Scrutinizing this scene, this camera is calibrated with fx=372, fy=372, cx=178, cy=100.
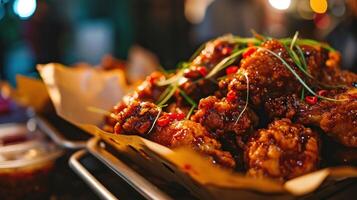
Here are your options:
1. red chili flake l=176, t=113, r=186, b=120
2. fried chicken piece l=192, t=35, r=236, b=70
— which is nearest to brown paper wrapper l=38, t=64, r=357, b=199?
red chili flake l=176, t=113, r=186, b=120

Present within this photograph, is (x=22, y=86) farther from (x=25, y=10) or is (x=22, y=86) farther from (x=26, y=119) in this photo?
(x=25, y=10)

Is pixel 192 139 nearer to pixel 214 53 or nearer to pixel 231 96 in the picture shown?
pixel 231 96

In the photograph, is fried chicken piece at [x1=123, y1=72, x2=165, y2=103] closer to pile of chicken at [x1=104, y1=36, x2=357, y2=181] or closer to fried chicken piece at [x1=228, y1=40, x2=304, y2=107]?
pile of chicken at [x1=104, y1=36, x2=357, y2=181]

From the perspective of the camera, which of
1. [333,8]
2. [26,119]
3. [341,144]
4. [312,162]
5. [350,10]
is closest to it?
[312,162]

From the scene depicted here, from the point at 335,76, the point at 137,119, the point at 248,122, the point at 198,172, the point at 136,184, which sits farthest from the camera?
the point at 335,76

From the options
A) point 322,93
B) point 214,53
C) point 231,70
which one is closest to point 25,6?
point 214,53

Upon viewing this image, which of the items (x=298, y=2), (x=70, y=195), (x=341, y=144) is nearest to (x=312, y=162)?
(x=341, y=144)
